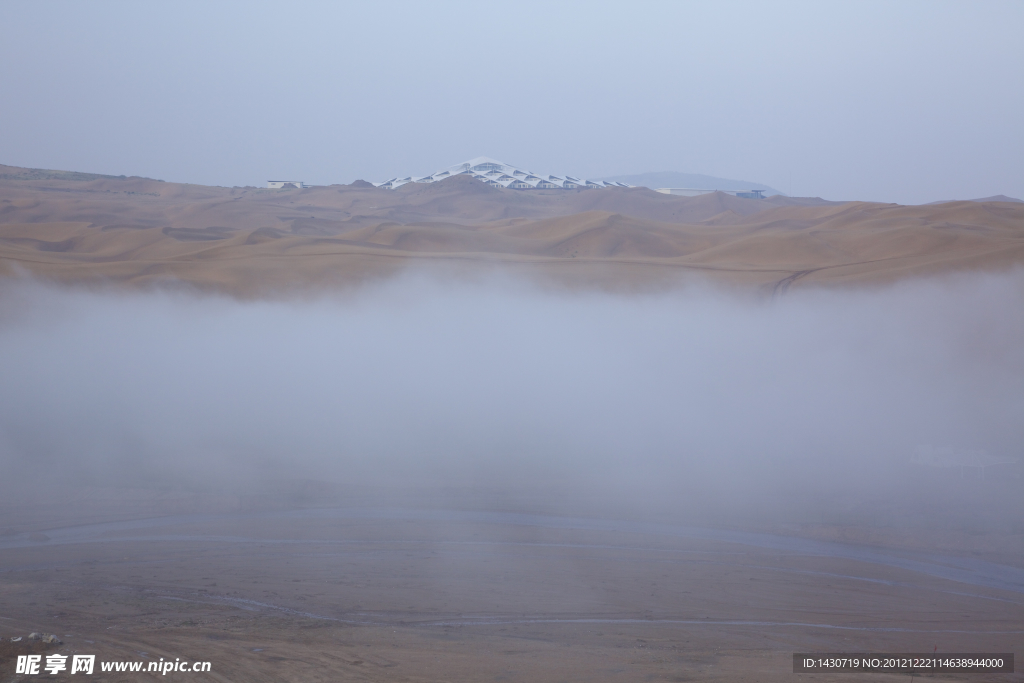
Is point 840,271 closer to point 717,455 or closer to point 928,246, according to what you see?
point 928,246

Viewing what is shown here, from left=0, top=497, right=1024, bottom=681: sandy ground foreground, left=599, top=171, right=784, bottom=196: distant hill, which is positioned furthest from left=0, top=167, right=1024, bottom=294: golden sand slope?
left=599, top=171, right=784, bottom=196: distant hill

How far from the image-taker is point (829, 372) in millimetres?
14320

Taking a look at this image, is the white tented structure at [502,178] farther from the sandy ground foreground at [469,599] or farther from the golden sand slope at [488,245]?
the sandy ground foreground at [469,599]

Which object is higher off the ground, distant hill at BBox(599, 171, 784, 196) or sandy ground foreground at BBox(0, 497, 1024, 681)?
distant hill at BBox(599, 171, 784, 196)

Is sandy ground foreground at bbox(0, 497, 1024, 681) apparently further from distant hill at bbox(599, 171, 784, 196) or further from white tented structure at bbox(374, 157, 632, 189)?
distant hill at bbox(599, 171, 784, 196)

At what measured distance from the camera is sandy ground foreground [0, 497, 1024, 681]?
630 centimetres

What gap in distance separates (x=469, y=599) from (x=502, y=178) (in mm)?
61963

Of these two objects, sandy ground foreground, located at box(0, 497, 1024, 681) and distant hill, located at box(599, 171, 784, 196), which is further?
distant hill, located at box(599, 171, 784, 196)

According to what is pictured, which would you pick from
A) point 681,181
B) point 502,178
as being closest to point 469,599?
point 502,178

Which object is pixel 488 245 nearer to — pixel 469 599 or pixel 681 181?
pixel 469 599

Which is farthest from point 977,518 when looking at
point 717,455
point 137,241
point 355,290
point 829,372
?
point 137,241

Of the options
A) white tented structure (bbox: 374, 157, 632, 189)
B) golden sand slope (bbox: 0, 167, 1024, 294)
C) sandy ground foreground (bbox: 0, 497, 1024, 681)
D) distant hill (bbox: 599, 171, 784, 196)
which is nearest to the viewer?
sandy ground foreground (bbox: 0, 497, 1024, 681)

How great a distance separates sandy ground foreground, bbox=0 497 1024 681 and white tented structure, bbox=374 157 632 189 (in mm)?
56157

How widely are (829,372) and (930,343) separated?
2.41 metres
